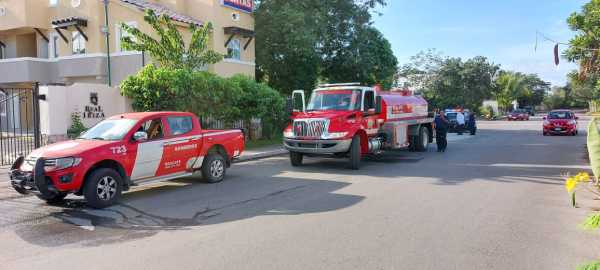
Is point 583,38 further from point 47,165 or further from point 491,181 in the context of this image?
point 47,165

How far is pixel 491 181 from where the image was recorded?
10.9m

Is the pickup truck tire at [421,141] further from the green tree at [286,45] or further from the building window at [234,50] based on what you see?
the building window at [234,50]

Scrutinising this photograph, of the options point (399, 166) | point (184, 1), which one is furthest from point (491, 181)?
point (184, 1)

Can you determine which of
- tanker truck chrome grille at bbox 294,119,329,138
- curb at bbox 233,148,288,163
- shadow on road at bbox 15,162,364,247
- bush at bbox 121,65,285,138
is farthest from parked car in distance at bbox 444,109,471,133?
shadow on road at bbox 15,162,364,247

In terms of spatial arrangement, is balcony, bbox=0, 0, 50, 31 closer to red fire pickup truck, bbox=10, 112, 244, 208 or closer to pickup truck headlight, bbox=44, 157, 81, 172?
red fire pickup truck, bbox=10, 112, 244, 208

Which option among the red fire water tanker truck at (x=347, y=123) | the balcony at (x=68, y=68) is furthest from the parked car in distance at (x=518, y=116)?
the balcony at (x=68, y=68)

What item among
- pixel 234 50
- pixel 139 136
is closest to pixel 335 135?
pixel 139 136

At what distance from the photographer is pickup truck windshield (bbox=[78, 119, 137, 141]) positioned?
9.20m

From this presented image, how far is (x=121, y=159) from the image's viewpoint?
880 cm

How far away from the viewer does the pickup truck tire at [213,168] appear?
35.7ft

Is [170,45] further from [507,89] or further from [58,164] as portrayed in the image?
[507,89]

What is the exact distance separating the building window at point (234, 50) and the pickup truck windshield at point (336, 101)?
39.7 ft

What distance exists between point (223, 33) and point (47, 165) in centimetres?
1801

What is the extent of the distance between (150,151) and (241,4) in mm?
17990
